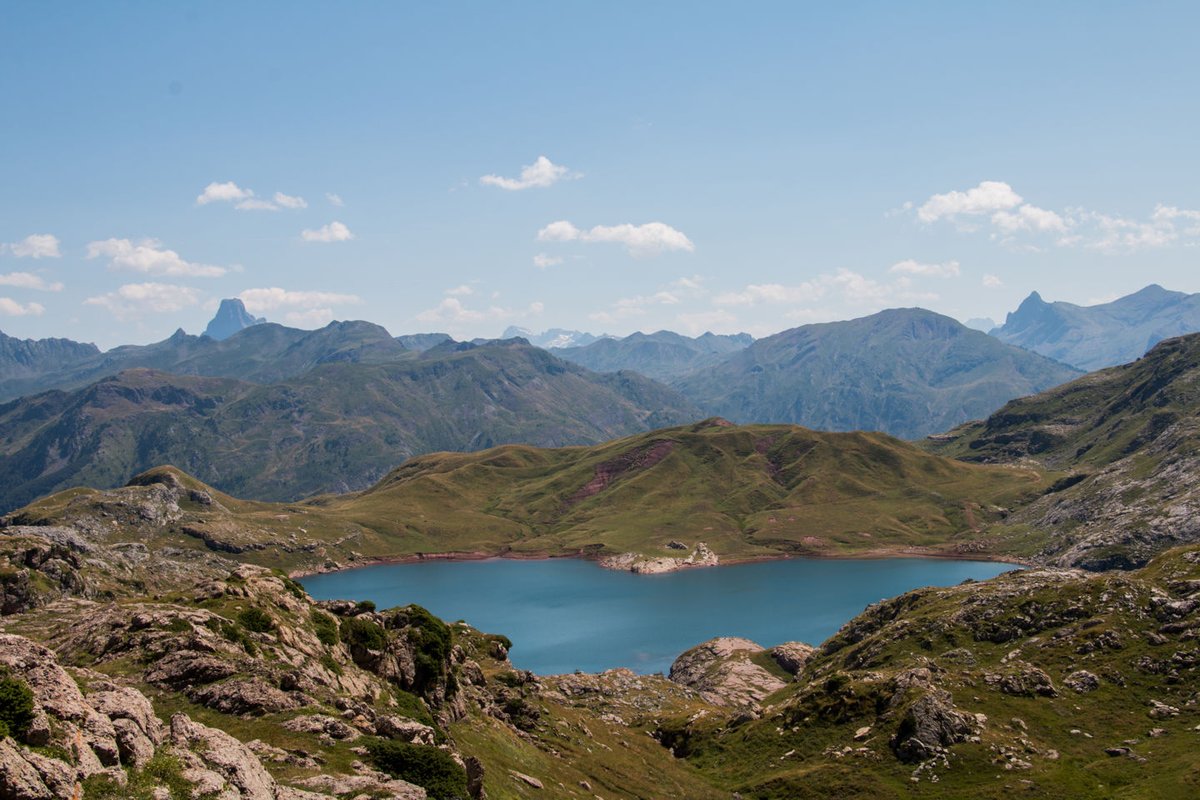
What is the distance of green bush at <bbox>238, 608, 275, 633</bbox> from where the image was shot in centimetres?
5597

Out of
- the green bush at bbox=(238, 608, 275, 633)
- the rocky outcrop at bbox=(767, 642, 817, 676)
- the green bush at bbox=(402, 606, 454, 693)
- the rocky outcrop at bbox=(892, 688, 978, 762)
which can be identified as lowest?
the rocky outcrop at bbox=(767, 642, 817, 676)

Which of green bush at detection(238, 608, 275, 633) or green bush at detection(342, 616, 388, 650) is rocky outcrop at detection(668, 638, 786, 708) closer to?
green bush at detection(342, 616, 388, 650)

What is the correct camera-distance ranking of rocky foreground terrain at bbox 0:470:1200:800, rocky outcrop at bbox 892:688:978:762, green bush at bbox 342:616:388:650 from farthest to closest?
rocky outcrop at bbox 892:688:978:762
green bush at bbox 342:616:388:650
rocky foreground terrain at bbox 0:470:1200:800

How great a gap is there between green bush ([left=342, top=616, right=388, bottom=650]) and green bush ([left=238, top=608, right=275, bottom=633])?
7201 mm

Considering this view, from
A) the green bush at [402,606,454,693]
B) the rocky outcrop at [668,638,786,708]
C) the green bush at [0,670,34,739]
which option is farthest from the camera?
the rocky outcrop at [668,638,786,708]

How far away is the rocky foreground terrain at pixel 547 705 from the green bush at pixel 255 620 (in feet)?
0.57

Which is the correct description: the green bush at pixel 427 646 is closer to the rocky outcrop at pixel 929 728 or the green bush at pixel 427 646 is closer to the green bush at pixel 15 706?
the green bush at pixel 15 706

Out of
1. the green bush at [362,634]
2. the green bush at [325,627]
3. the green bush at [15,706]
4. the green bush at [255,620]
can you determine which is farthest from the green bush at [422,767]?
the green bush at [362,634]

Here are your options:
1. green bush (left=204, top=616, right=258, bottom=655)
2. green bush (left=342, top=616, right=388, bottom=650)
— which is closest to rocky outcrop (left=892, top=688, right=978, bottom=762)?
green bush (left=342, top=616, right=388, bottom=650)

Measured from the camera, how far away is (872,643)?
11400cm

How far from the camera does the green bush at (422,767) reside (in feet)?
136

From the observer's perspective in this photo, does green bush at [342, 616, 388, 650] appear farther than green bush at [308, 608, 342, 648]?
Yes

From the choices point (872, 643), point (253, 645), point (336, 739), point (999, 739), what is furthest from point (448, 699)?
point (872, 643)

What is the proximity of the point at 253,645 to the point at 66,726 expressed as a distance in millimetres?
25227
